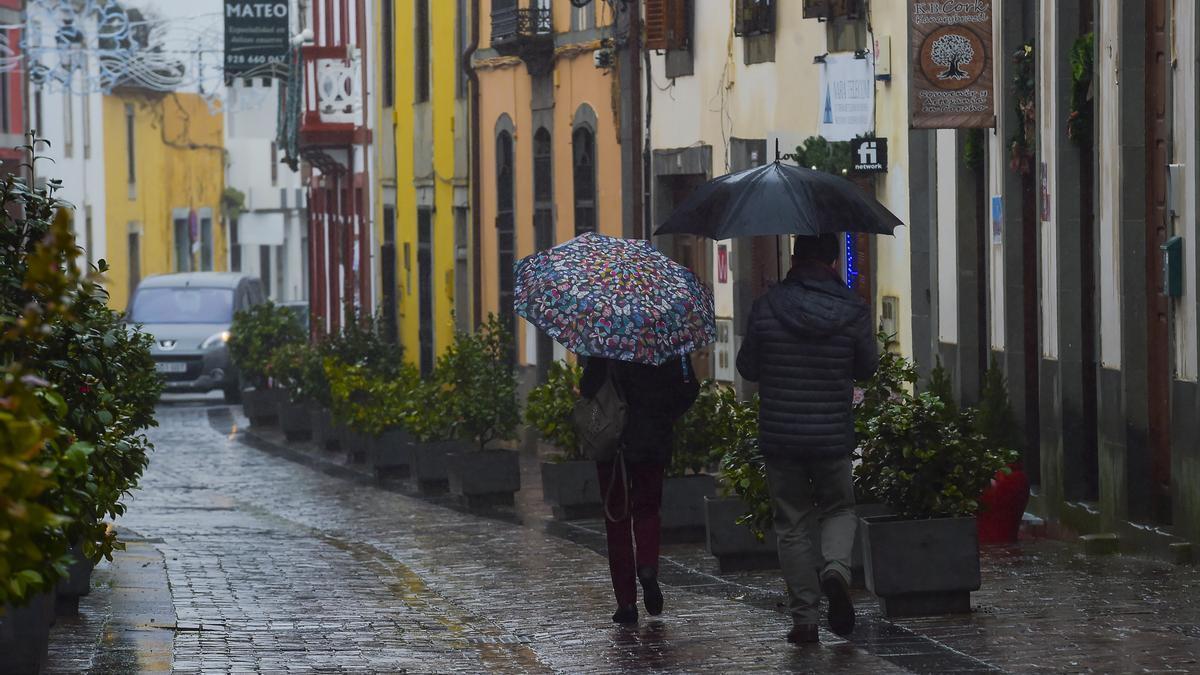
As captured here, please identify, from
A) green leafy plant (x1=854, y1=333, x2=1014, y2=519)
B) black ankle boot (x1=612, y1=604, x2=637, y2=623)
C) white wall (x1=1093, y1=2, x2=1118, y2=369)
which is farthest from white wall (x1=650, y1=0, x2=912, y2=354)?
black ankle boot (x1=612, y1=604, x2=637, y2=623)

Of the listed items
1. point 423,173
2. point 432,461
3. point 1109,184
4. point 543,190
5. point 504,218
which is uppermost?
point 423,173

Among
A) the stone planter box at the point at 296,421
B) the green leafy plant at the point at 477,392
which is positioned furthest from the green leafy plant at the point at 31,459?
the stone planter box at the point at 296,421

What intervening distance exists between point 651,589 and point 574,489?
583 cm

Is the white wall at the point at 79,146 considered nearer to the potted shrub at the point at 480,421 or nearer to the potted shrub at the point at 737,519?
the potted shrub at the point at 480,421

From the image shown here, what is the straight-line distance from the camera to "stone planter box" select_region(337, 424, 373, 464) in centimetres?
2306

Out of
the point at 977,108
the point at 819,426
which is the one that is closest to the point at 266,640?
the point at 819,426

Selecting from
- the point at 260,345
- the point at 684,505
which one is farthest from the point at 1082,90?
the point at 260,345

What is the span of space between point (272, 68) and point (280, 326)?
10.8 m

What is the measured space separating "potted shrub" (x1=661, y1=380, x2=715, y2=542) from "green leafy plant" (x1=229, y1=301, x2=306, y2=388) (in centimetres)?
1675

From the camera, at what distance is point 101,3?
6112 cm

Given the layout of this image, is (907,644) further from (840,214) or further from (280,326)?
(280,326)

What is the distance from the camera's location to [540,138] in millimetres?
27219

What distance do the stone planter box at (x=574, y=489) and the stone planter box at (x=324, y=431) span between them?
8.96 meters

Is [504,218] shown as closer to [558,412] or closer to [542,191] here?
[542,191]
